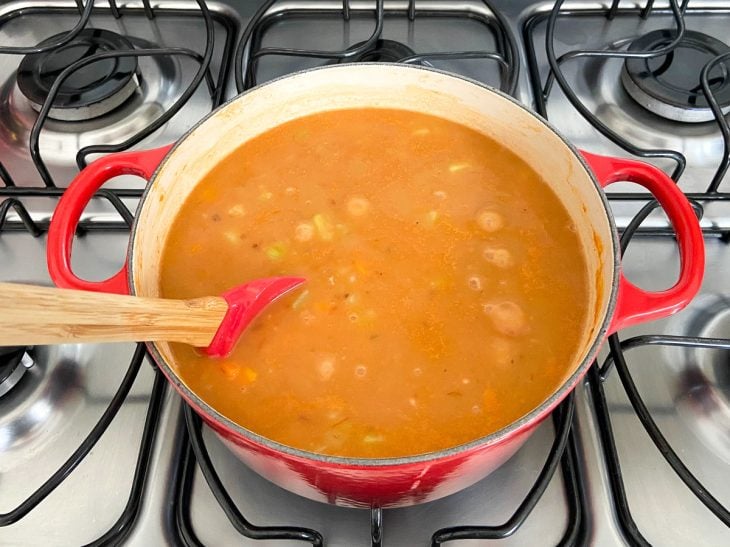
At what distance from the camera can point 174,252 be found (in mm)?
918

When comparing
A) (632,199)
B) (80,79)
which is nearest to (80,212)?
(80,79)

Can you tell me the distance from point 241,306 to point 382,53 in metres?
0.59

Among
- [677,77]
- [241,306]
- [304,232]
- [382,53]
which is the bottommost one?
[241,306]

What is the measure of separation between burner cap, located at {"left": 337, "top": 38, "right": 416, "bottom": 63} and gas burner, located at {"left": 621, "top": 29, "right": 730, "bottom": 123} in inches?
14.6

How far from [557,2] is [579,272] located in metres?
0.53

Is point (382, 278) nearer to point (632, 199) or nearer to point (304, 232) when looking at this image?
point (304, 232)

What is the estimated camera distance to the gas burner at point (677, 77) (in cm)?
109

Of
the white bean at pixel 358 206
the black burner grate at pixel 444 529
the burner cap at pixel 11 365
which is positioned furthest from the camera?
the white bean at pixel 358 206

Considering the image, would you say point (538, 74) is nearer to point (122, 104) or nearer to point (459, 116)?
point (459, 116)

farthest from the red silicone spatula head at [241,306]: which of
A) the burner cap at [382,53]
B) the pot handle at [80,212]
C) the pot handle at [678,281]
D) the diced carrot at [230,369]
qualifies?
the burner cap at [382,53]

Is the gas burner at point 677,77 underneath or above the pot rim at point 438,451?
above

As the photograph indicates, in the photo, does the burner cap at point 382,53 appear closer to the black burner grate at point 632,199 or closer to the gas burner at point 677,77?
the black burner grate at point 632,199

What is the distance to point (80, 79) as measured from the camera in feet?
3.68

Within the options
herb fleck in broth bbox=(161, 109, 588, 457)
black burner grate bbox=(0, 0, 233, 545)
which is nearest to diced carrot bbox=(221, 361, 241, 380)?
herb fleck in broth bbox=(161, 109, 588, 457)
